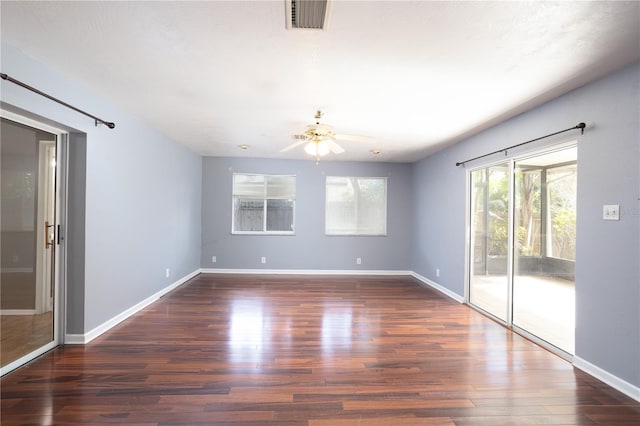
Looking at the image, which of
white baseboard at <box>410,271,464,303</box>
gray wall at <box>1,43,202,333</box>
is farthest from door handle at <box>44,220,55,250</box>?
white baseboard at <box>410,271,464,303</box>

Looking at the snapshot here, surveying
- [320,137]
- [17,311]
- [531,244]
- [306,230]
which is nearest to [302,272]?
[306,230]

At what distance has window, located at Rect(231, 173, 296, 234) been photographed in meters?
6.60

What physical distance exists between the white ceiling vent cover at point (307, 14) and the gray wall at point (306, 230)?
186 inches

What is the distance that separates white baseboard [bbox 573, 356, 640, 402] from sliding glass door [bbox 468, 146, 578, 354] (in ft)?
0.76

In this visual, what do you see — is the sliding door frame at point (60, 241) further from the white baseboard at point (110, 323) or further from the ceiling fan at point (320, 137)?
the ceiling fan at point (320, 137)

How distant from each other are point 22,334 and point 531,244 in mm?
4939

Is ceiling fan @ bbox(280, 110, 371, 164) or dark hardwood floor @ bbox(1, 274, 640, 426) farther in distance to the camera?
ceiling fan @ bbox(280, 110, 371, 164)

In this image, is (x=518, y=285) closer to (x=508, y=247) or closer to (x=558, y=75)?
(x=508, y=247)

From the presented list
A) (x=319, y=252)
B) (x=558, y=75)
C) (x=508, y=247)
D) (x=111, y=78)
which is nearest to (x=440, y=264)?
(x=508, y=247)

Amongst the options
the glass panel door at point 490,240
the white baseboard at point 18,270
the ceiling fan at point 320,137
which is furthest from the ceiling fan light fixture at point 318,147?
the white baseboard at point 18,270

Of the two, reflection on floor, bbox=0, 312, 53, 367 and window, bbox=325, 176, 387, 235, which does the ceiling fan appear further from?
window, bbox=325, 176, 387, 235

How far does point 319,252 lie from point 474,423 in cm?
482

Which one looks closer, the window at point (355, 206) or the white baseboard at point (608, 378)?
the white baseboard at point (608, 378)

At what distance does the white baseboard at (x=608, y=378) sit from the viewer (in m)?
2.21
